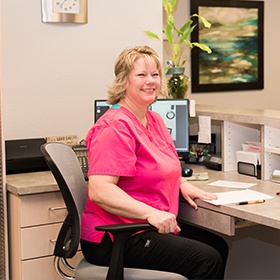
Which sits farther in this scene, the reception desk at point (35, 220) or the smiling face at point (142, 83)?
the reception desk at point (35, 220)

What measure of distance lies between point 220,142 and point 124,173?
3.58 feet

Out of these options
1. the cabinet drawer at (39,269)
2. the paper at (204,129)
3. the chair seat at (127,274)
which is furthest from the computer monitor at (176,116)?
the chair seat at (127,274)

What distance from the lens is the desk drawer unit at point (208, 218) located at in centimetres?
236

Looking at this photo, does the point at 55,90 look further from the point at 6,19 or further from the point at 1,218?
the point at 1,218

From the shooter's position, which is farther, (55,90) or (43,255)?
(55,90)

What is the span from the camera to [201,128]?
3271 millimetres

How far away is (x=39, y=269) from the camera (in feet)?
9.10

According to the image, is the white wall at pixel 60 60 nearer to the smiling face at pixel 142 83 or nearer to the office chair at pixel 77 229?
the office chair at pixel 77 229

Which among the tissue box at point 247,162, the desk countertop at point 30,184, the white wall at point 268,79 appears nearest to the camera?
the desk countertop at point 30,184

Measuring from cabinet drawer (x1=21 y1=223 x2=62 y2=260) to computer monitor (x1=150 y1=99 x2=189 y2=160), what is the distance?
76 cm

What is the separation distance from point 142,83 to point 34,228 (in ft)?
2.81

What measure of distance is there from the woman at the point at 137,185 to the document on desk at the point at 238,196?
83 mm

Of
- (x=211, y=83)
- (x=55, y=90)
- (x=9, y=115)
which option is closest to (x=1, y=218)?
(x=9, y=115)

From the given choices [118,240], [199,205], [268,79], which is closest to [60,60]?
[199,205]
